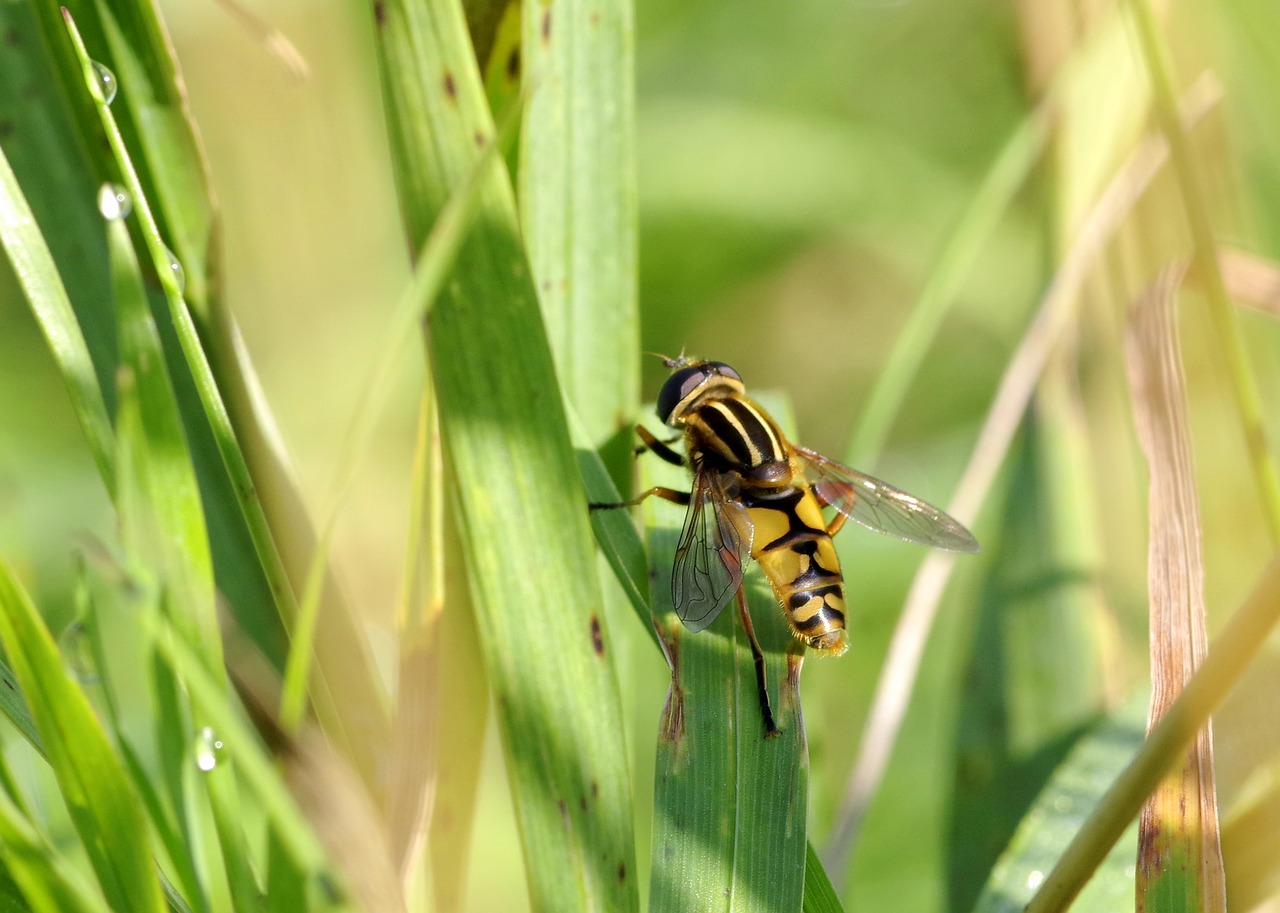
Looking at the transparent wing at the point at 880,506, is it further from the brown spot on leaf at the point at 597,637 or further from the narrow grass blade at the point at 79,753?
the narrow grass blade at the point at 79,753

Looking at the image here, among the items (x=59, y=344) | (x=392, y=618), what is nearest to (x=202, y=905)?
(x=59, y=344)

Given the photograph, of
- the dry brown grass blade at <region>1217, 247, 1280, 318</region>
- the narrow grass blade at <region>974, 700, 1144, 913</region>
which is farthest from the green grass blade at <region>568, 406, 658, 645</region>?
the dry brown grass blade at <region>1217, 247, 1280, 318</region>

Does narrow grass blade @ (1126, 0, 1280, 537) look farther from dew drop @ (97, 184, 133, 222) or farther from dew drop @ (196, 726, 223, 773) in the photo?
dew drop @ (196, 726, 223, 773)

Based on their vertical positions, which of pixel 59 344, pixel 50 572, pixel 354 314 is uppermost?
pixel 354 314

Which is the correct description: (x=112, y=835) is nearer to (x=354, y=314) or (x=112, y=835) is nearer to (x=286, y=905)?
(x=286, y=905)

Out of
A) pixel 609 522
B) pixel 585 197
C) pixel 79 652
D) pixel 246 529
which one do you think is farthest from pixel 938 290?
pixel 79 652

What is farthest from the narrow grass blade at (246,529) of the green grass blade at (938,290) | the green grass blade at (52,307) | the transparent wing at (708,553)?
the green grass blade at (938,290)

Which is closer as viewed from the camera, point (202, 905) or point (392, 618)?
point (202, 905)
